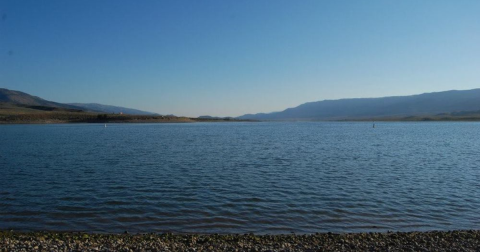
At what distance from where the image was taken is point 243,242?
10.4 metres

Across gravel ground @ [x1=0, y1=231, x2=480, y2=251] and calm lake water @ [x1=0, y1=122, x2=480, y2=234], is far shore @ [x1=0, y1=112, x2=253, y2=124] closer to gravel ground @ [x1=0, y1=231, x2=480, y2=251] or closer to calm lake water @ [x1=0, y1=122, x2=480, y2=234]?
calm lake water @ [x1=0, y1=122, x2=480, y2=234]

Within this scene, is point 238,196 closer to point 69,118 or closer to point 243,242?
point 243,242

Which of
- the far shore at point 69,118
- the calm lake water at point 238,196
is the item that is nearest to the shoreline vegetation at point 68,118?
the far shore at point 69,118

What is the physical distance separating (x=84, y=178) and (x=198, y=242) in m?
13.5

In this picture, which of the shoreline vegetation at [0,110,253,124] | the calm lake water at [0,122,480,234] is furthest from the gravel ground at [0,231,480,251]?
the shoreline vegetation at [0,110,253,124]

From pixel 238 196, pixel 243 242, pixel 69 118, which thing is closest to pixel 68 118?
pixel 69 118

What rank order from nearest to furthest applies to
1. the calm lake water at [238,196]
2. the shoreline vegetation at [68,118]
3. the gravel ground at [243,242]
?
the gravel ground at [243,242] → the calm lake water at [238,196] → the shoreline vegetation at [68,118]

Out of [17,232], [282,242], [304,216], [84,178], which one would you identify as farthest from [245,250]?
[84,178]

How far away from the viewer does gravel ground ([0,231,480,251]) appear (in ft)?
32.0

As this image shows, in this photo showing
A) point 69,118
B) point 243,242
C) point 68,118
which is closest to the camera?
point 243,242

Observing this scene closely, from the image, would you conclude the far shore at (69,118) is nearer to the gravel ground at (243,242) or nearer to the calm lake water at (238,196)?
the calm lake water at (238,196)

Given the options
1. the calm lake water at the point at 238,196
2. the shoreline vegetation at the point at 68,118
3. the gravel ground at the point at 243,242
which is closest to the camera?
the gravel ground at the point at 243,242

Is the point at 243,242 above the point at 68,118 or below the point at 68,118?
below

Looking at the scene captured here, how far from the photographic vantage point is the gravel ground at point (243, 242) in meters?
9.76
